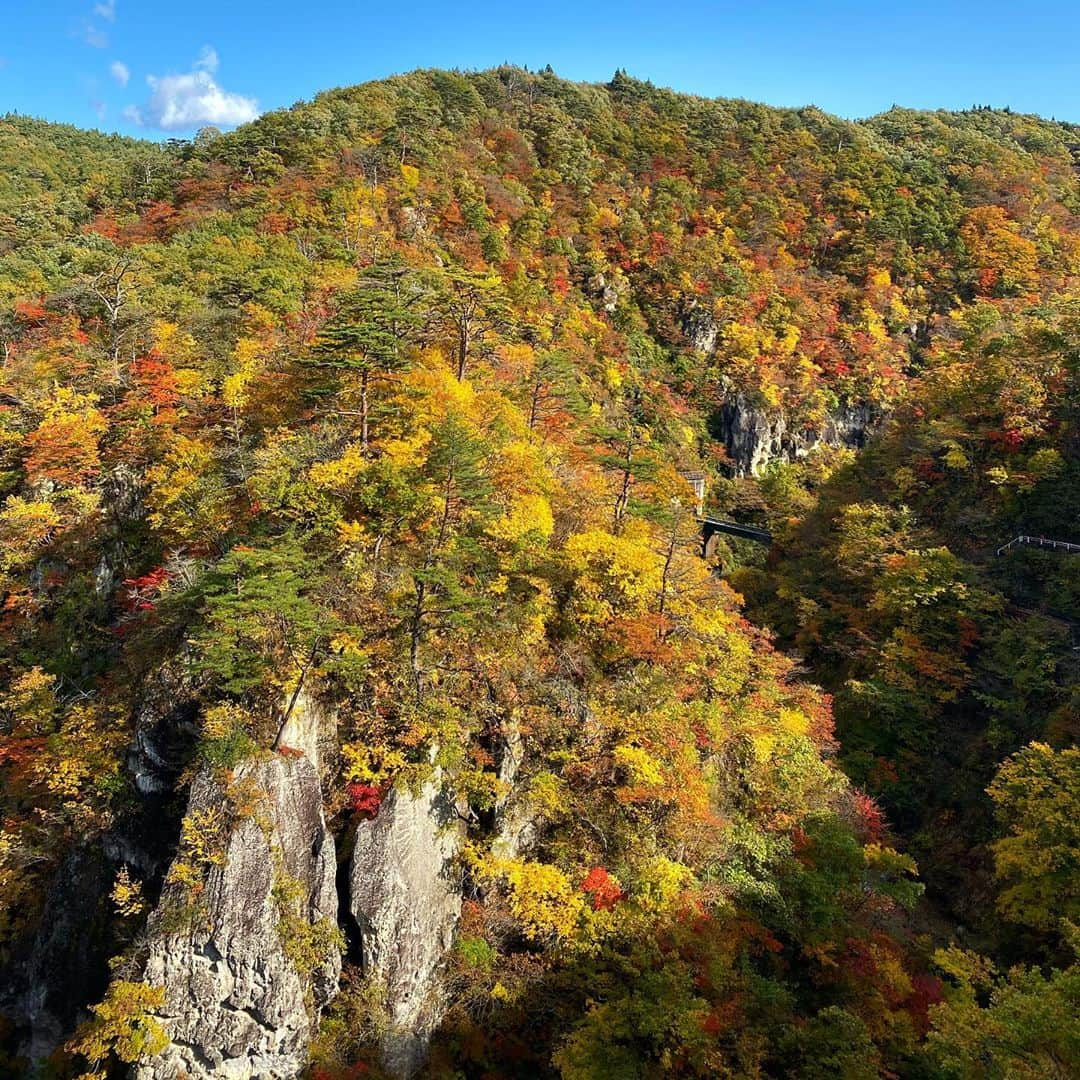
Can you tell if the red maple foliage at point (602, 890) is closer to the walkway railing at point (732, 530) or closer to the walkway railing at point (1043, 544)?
the walkway railing at point (1043, 544)

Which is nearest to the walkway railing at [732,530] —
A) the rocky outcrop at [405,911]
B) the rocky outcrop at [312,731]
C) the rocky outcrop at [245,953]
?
the rocky outcrop at [405,911]

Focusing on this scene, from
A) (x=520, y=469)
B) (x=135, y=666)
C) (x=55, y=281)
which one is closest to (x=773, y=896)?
(x=520, y=469)

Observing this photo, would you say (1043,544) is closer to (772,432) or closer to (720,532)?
(720,532)

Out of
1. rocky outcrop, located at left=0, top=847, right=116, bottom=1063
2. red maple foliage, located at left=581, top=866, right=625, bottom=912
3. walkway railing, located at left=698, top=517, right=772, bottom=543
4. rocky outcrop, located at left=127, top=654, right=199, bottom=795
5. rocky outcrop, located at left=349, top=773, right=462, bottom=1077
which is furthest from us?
walkway railing, located at left=698, top=517, right=772, bottom=543

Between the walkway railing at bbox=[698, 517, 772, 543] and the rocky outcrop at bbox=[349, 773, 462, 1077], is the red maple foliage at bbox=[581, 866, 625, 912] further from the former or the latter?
the walkway railing at bbox=[698, 517, 772, 543]

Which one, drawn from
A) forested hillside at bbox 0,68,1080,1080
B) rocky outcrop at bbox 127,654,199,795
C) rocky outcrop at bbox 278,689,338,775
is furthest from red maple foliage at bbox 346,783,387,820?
rocky outcrop at bbox 127,654,199,795
